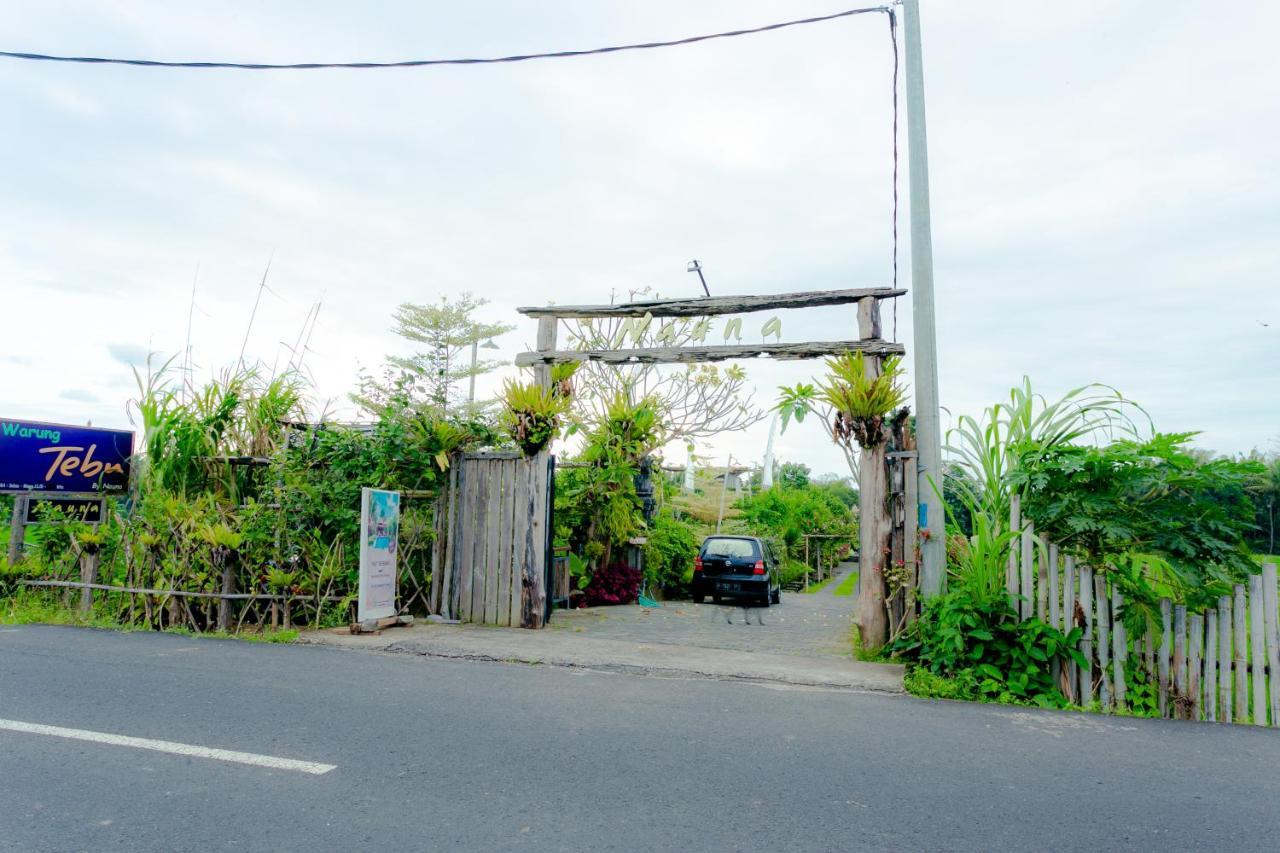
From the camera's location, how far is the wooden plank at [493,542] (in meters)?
10.4

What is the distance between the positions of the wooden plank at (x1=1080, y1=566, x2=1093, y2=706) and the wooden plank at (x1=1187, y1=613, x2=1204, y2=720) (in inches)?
27.6

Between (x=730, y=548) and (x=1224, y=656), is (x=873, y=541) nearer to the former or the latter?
(x=1224, y=656)

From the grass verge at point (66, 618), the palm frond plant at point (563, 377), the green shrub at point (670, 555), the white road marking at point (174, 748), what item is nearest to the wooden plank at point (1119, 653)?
the white road marking at point (174, 748)

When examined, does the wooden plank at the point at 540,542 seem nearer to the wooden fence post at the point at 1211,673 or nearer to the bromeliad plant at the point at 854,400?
the bromeliad plant at the point at 854,400

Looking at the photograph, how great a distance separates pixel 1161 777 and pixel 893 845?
89.3 inches

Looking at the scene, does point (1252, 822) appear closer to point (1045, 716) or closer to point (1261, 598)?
point (1045, 716)

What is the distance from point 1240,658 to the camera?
6.45 meters

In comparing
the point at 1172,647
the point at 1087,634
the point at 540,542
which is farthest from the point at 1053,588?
the point at 540,542

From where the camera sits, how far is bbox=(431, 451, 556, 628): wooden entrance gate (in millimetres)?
10305

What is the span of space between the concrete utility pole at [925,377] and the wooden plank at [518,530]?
4.84 metres

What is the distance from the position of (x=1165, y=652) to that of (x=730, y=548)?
880 cm

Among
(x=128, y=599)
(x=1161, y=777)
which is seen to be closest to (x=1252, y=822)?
(x=1161, y=777)

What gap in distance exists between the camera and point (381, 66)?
34.2 ft

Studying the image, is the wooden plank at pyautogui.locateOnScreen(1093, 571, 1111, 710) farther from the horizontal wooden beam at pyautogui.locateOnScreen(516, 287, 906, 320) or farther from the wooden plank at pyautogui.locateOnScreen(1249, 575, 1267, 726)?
the horizontal wooden beam at pyautogui.locateOnScreen(516, 287, 906, 320)
